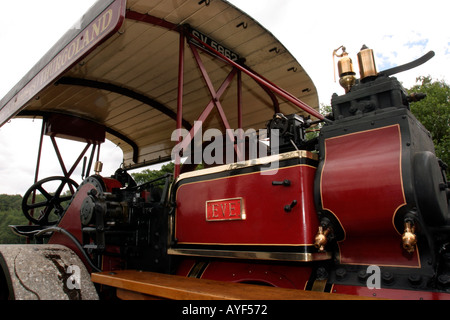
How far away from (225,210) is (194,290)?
2.03 feet

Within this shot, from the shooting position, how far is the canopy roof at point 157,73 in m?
2.77

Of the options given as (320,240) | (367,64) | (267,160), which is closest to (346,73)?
(367,64)

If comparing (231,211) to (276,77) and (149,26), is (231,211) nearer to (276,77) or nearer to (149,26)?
→ (149,26)

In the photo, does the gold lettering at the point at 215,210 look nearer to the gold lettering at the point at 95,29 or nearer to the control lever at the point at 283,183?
the control lever at the point at 283,183

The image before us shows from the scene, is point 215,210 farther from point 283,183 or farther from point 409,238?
point 409,238

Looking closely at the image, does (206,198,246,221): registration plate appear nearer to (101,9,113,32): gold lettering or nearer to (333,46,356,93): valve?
(333,46,356,93): valve

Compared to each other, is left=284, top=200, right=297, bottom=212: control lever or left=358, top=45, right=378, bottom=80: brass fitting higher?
left=358, top=45, right=378, bottom=80: brass fitting

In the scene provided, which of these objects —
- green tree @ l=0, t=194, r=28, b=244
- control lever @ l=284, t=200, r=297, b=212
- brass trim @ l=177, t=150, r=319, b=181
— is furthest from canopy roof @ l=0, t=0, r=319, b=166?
green tree @ l=0, t=194, r=28, b=244

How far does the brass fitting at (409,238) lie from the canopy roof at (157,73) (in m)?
2.06

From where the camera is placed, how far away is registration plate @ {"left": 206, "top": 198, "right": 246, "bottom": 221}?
2.06 metres

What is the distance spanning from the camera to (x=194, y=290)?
1652 millimetres

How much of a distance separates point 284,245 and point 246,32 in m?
2.90

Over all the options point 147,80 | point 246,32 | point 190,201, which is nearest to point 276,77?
point 246,32

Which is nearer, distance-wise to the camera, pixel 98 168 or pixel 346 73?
pixel 346 73
